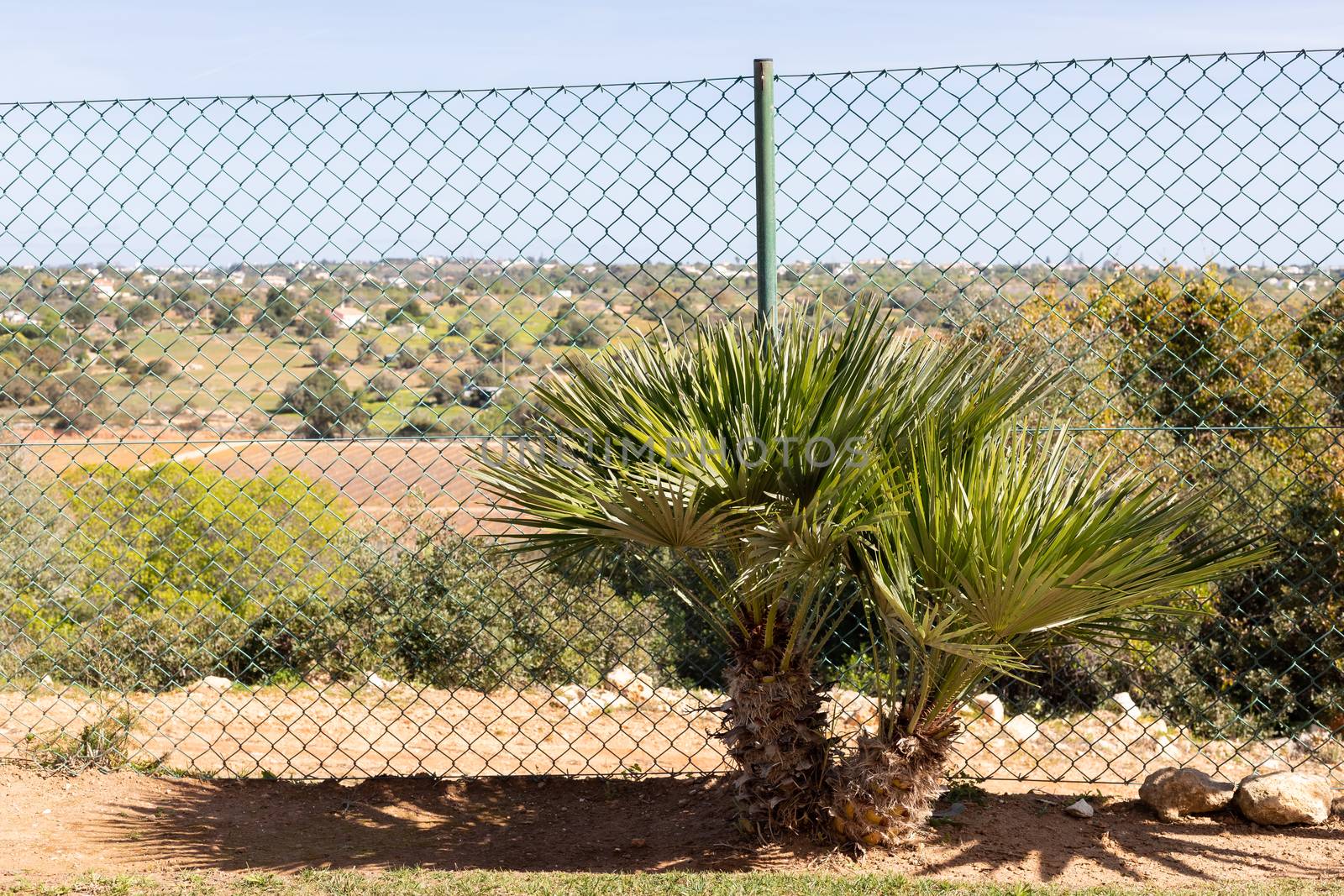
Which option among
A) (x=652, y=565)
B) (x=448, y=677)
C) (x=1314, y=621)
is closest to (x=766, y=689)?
(x=652, y=565)

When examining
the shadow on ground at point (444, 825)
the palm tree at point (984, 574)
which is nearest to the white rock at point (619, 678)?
the shadow on ground at point (444, 825)

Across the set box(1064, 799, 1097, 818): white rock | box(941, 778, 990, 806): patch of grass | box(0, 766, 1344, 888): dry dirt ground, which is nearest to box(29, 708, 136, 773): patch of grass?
box(0, 766, 1344, 888): dry dirt ground

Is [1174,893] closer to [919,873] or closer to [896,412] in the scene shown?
[919,873]

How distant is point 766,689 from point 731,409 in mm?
801

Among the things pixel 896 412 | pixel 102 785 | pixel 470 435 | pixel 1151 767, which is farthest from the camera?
pixel 1151 767

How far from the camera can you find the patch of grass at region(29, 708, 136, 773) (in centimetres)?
406

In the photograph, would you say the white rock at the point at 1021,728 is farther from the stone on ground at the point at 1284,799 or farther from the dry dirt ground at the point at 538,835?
the stone on ground at the point at 1284,799

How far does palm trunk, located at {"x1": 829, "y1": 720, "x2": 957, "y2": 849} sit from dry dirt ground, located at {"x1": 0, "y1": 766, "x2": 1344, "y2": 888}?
8 cm

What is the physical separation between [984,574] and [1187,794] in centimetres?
160

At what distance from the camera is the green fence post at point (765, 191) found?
3564 millimetres

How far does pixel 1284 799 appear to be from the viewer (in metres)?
3.53

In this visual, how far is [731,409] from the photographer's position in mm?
2934

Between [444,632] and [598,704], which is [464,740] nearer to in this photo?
[598,704]

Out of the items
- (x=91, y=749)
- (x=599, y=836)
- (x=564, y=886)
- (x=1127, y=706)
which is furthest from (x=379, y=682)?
(x=1127, y=706)
